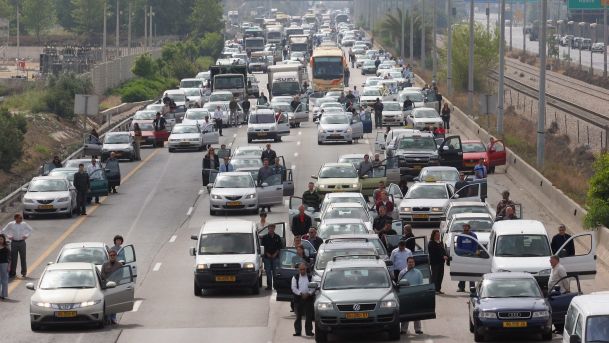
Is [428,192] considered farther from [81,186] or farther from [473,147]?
[473,147]

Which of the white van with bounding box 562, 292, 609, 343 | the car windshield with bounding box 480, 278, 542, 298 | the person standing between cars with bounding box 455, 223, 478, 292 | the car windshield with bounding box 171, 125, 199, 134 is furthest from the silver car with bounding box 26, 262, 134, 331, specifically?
the car windshield with bounding box 171, 125, 199, 134

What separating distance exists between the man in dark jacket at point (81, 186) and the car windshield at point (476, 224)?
14169 millimetres

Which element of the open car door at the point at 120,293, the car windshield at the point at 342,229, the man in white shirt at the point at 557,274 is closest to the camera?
the man in white shirt at the point at 557,274

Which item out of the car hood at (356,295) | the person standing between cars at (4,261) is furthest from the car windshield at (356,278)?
the person standing between cars at (4,261)

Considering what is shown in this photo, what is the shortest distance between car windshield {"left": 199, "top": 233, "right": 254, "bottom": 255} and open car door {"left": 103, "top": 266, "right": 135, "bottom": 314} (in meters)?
3.44

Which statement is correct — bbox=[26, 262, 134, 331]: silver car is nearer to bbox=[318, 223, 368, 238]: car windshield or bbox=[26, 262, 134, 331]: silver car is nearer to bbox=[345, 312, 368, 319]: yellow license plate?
bbox=[345, 312, 368, 319]: yellow license plate

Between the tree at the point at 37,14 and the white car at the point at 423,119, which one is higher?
the tree at the point at 37,14

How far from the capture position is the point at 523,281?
2767cm

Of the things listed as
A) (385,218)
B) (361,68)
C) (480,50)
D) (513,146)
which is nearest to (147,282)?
(385,218)

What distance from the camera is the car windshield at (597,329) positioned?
21406 mm

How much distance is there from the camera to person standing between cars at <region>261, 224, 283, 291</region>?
33.8 meters

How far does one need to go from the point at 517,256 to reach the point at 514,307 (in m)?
6.08

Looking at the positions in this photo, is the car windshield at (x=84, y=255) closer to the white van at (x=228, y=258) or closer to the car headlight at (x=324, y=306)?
the white van at (x=228, y=258)

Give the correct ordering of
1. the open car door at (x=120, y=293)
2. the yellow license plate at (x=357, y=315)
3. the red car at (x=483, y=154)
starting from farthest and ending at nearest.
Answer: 1. the red car at (x=483, y=154)
2. the open car door at (x=120, y=293)
3. the yellow license plate at (x=357, y=315)
